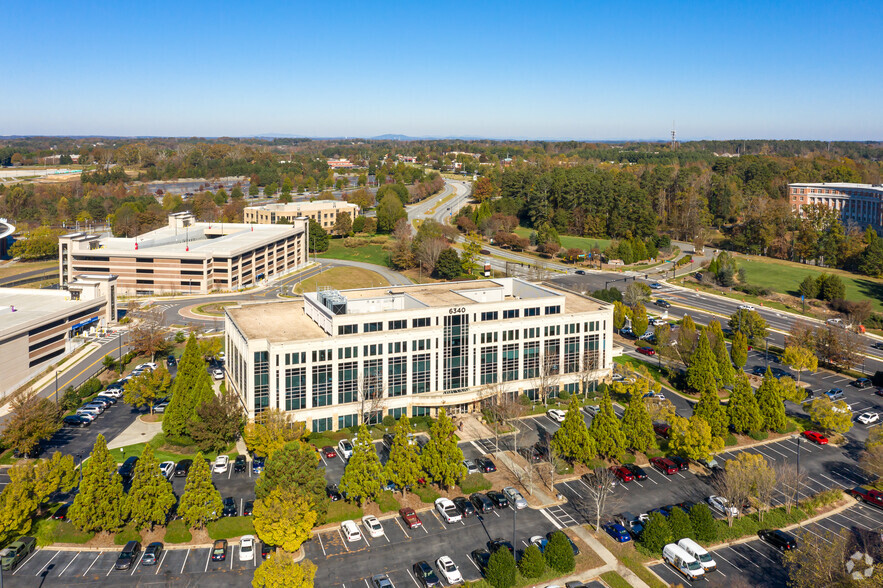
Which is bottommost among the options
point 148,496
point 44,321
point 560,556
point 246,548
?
point 246,548

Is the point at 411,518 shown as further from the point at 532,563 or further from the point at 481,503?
the point at 532,563

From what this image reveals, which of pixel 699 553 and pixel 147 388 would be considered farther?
pixel 147 388

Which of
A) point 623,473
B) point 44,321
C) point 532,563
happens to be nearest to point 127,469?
point 532,563

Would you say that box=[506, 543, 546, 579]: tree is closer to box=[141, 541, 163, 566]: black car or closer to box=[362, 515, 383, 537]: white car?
box=[362, 515, 383, 537]: white car

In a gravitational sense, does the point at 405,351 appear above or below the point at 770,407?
above

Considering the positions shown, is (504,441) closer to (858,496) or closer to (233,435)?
(233,435)

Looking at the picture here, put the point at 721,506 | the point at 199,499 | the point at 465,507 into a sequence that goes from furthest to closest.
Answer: the point at 721,506, the point at 465,507, the point at 199,499

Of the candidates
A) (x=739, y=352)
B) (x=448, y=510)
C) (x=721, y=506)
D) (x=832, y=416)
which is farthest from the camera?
(x=739, y=352)

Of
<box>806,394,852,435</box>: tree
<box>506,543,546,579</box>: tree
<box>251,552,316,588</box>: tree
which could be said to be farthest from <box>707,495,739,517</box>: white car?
<box>251,552,316,588</box>: tree
